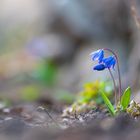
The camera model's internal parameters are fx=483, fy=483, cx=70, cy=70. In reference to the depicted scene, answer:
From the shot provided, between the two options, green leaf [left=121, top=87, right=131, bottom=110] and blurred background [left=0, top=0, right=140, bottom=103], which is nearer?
green leaf [left=121, top=87, right=131, bottom=110]

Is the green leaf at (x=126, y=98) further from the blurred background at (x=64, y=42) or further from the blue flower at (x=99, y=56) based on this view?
the blurred background at (x=64, y=42)

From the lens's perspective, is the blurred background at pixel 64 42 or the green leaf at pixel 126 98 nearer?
the green leaf at pixel 126 98

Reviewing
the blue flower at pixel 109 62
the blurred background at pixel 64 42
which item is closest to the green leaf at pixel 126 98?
the blue flower at pixel 109 62

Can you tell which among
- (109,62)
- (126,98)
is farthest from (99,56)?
(126,98)

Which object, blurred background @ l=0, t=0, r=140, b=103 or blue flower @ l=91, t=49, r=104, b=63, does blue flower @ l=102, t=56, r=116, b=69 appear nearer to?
blue flower @ l=91, t=49, r=104, b=63

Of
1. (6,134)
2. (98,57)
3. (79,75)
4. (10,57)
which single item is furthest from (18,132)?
(10,57)

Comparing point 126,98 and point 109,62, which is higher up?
point 109,62

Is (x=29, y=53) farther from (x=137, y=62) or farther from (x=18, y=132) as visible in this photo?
(x=18, y=132)

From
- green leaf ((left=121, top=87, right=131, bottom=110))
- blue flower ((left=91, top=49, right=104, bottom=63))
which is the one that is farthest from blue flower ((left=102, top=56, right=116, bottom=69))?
green leaf ((left=121, top=87, right=131, bottom=110))

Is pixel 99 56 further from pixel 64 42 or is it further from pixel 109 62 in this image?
pixel 64 42
